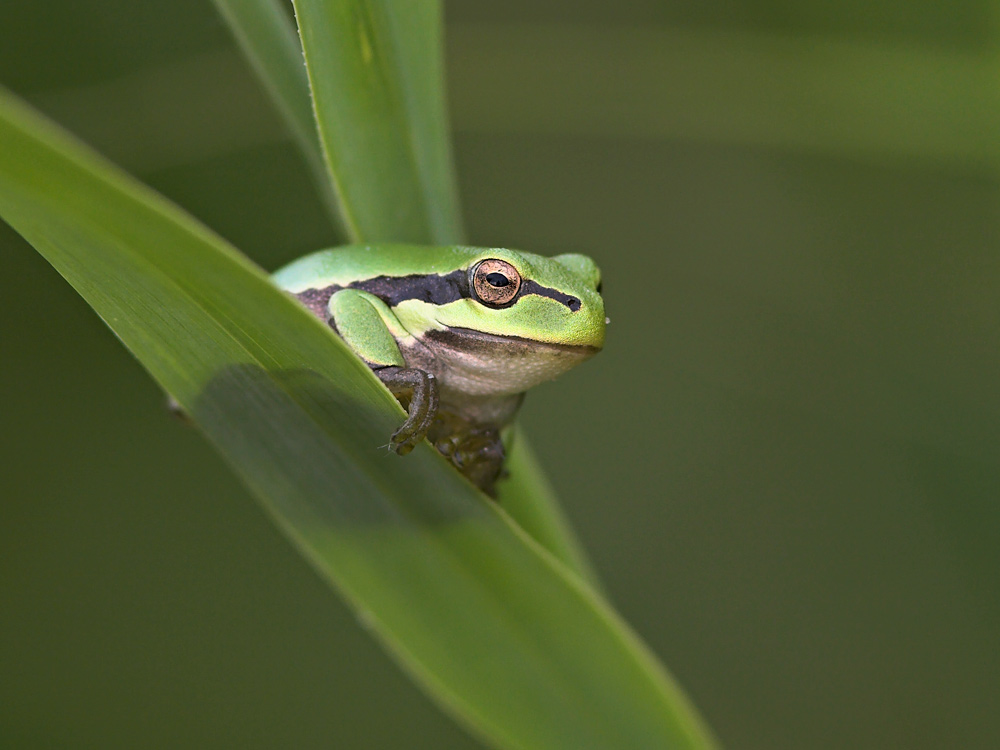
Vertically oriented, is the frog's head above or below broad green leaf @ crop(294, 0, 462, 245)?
below

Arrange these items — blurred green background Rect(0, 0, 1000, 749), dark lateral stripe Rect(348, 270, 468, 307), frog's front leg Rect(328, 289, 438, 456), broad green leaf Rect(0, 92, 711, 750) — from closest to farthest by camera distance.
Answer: broad green leaf Rect(0, 92, 711, 750)
frog's front leg Rect(328, 289, 438, 456)
dark lateral stripe Rect(348, 270, 468, 307)
blurred green background Rect(0, 0, 1000, 749)

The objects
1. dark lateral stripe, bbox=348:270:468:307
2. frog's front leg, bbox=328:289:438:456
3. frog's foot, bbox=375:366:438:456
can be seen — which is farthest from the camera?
dark lateral stripe, bbox=348:270:468:307

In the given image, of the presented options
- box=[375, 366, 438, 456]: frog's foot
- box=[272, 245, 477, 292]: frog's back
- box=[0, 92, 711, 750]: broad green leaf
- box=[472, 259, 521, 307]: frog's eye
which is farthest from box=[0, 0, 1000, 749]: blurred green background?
box=[0, 92, 711, 750]: broad green leaf

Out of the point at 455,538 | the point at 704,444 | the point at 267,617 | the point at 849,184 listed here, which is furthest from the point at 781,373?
the point at 455,538

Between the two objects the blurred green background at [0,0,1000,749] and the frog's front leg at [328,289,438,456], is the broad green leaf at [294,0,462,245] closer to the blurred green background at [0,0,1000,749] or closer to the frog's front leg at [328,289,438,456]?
the frog's front leg at [328,289,438,456]

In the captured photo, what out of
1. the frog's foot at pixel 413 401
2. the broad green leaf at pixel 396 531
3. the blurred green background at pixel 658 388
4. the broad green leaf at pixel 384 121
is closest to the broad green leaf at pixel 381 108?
the broad green leaf at pixel 384 121

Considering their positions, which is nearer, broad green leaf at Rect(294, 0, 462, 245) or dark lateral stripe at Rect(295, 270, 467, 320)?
broad green leaf at Rect(294, 0, 462, 245)

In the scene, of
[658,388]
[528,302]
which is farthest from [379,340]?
[658,388]
